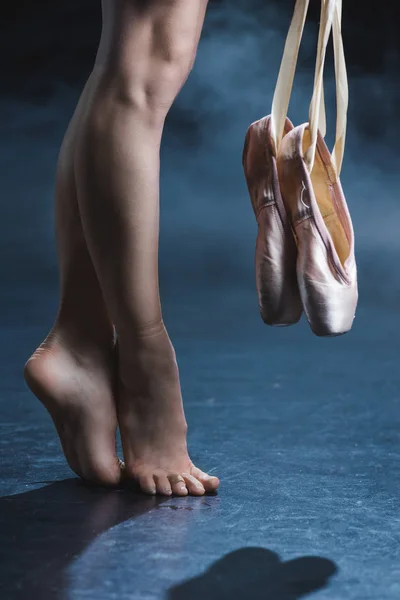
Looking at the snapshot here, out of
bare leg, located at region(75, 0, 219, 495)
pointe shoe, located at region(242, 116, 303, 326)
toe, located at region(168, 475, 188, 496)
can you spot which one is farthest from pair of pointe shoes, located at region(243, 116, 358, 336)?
toe, located at region(168, 475, 188, 496)

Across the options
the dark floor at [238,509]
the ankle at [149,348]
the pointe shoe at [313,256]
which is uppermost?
the pointe shoe at [313,256]

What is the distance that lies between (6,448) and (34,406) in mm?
319

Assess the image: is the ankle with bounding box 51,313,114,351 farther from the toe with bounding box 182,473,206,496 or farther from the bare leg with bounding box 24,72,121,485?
the toe with bounding box 182,473,206,496

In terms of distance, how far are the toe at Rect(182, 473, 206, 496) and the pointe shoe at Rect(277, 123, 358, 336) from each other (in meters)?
A: 0.24

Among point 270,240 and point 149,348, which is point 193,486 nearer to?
point 149,348

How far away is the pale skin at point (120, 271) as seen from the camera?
108cm

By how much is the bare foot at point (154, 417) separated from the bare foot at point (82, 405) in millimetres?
21

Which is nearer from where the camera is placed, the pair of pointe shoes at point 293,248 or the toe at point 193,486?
the pair of pointe shoes at point 293,248

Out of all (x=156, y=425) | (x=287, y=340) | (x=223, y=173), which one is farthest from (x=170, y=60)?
(x=223, y=173)

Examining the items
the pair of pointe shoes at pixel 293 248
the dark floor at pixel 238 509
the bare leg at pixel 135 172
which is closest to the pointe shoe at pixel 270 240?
the pair of pointe shoes at pixel 293 248

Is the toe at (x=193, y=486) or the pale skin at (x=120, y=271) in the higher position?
the pale skin at (x=120, y=271)

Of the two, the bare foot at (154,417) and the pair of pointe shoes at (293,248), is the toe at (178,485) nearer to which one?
the bare foot at (154,417)

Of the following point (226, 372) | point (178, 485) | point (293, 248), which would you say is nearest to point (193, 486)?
point (178, 485)

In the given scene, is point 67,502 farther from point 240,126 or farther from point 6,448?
point 240,126
